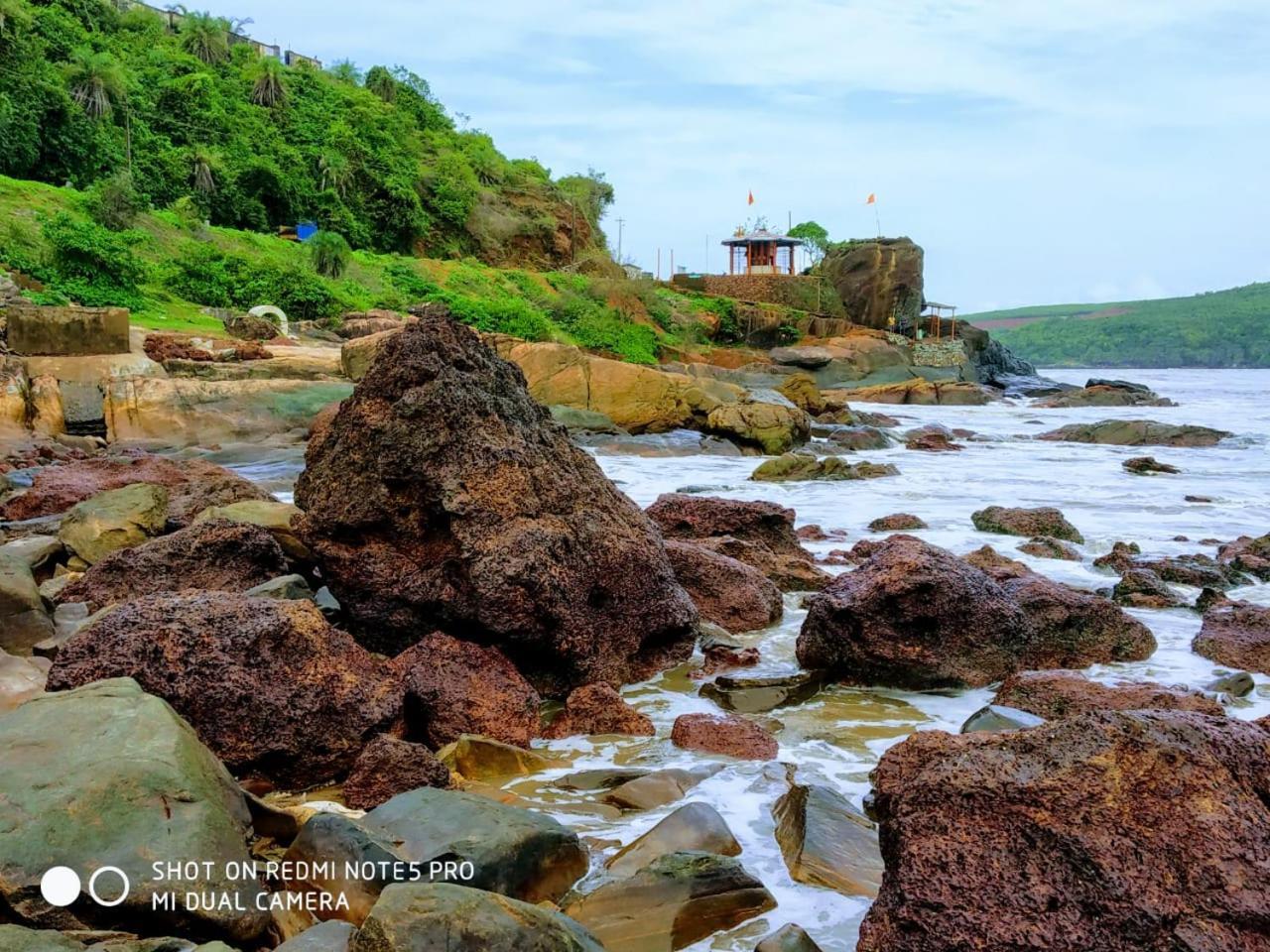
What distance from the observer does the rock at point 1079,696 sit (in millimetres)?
4422

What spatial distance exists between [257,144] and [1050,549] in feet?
127

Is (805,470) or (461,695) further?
(805,470)

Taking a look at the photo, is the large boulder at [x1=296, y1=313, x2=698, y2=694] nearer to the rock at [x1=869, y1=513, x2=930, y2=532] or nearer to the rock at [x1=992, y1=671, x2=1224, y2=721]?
the rock at [x1=992, y1=671, x2=1224, y2=721]

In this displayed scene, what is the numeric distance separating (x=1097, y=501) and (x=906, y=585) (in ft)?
31.5

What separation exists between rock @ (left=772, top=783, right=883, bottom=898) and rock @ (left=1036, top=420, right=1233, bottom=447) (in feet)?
71.1

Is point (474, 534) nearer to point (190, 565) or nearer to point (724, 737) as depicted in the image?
point (724, 737)

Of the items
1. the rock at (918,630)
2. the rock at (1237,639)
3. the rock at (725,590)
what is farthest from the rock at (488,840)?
the rock at (1237,639)

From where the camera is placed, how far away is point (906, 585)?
5328 millimetres

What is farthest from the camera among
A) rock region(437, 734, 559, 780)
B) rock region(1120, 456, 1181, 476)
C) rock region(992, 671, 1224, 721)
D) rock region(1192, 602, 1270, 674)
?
rock region(1120, 456, 1181, 476)

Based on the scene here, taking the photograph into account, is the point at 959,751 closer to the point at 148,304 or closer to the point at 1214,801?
the point at 1214,801

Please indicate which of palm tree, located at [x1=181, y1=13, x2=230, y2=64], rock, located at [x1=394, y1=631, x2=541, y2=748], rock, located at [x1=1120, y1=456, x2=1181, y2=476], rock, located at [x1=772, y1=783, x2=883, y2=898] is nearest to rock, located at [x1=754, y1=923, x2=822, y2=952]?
rock, located at [x1=772, y1=783, x2=883, y2=898]

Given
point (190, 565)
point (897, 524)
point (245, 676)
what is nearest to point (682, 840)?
point (245, 676)

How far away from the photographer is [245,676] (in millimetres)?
3898

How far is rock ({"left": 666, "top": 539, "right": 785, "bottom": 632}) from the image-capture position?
21.1 feet
